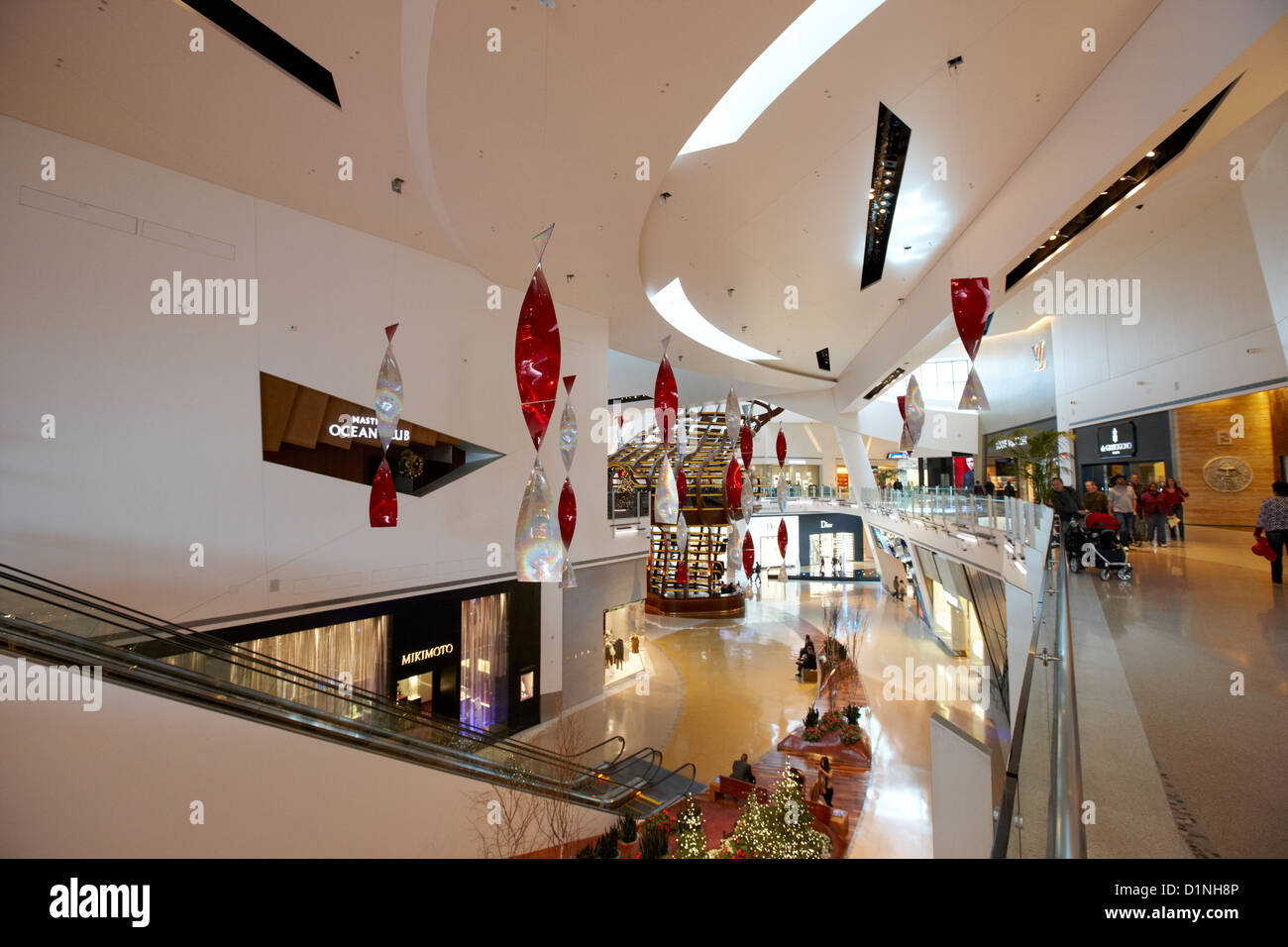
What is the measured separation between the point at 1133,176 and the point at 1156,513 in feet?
28.7

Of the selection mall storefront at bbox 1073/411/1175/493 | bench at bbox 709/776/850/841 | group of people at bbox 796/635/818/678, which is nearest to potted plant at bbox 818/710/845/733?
bench at bbox 709/776/850/841

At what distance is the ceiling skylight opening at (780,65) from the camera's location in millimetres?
4293

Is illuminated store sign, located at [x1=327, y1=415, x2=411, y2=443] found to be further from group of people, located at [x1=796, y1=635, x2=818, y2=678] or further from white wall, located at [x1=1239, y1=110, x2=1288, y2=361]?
white wall, located at [x1=1239, y1=110, x2=1288, y2=361]

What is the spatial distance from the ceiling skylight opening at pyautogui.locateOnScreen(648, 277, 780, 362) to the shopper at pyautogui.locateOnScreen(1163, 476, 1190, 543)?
8739 millimetres

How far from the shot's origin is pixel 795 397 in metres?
20.4

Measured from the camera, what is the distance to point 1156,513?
10.6m

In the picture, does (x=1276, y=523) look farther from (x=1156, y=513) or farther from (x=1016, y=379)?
(x=1016, y=379)

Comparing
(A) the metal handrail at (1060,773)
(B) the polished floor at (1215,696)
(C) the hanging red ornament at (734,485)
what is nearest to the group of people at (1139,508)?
(B) the polished floor at (1215,696)

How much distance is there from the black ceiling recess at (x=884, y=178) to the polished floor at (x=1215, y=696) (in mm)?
5288

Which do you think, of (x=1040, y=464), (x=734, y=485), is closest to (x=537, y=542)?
(x=734, y=485)

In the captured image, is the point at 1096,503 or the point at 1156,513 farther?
the point at 1156,513
